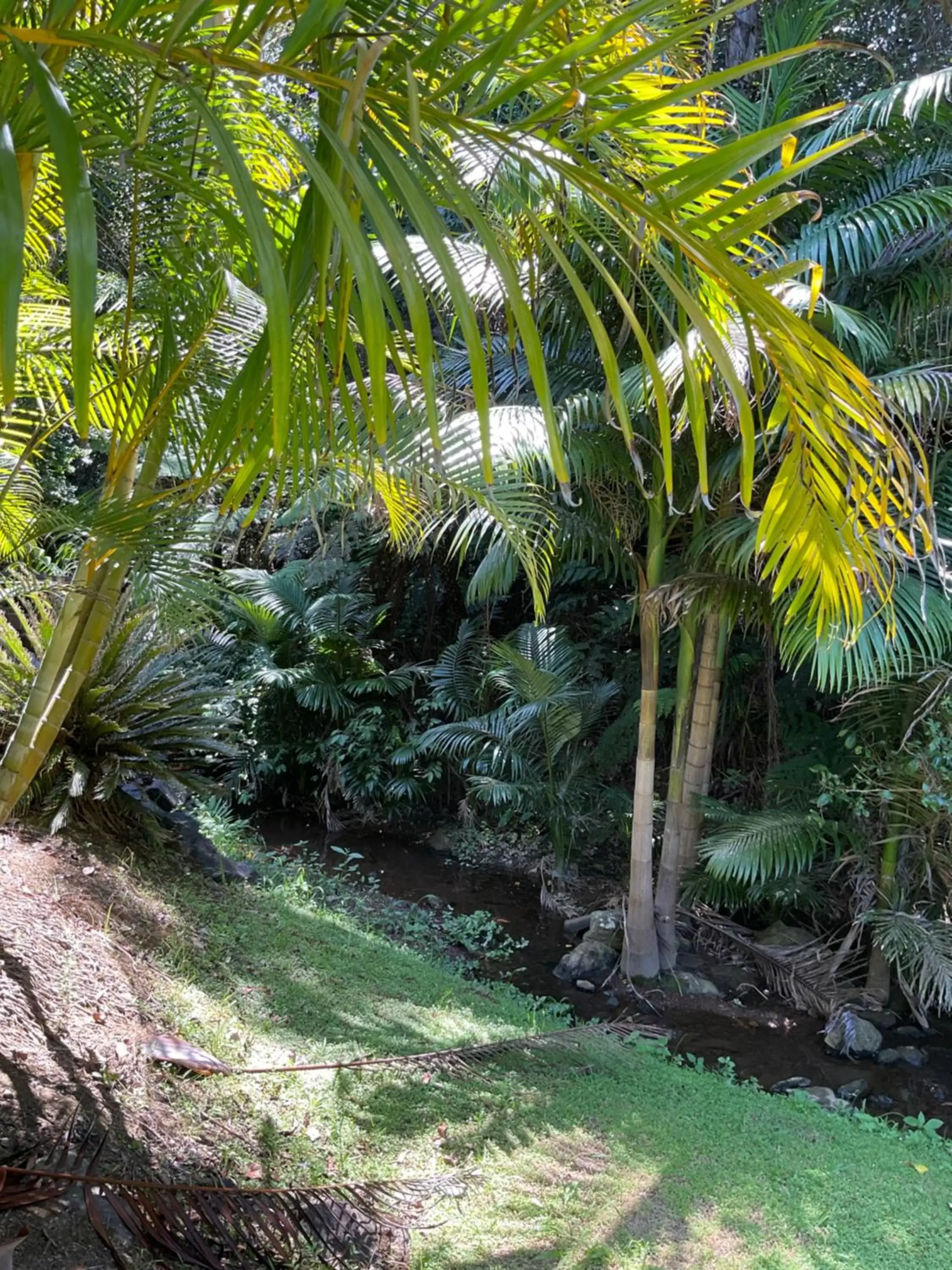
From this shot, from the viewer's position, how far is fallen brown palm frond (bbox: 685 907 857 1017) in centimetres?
559

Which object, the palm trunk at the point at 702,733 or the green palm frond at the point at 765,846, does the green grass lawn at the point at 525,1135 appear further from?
the palm trunk at the point at 702,733

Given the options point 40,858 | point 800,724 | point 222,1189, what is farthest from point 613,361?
point 800,724

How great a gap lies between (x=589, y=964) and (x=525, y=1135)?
2900mm

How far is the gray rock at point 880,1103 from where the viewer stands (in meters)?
4.59

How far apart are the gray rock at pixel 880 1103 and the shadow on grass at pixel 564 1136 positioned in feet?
1.94

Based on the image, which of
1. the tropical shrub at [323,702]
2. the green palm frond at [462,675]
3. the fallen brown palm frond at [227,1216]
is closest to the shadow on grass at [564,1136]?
the fallen brown palm frond at [227,1216]

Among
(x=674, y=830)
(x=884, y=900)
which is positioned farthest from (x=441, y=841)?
(x=884, y=900)

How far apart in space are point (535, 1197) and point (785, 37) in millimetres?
5663

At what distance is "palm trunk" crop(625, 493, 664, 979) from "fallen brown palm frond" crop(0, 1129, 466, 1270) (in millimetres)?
3434

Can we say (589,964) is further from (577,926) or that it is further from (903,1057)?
(903,1057)

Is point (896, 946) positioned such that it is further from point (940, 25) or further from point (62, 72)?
point (940, 25)

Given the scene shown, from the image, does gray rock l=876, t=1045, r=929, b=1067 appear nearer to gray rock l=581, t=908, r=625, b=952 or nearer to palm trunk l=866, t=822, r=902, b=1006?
palm trunk l=866, t=822, r=902, b=1006

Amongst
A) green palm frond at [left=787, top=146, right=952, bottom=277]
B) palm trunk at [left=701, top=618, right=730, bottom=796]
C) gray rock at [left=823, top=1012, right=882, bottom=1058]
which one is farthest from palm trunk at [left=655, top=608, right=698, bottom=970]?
green palm frond at [left=787, top=146, right=952, bottom=277]

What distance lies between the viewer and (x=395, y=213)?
5.34 feet
